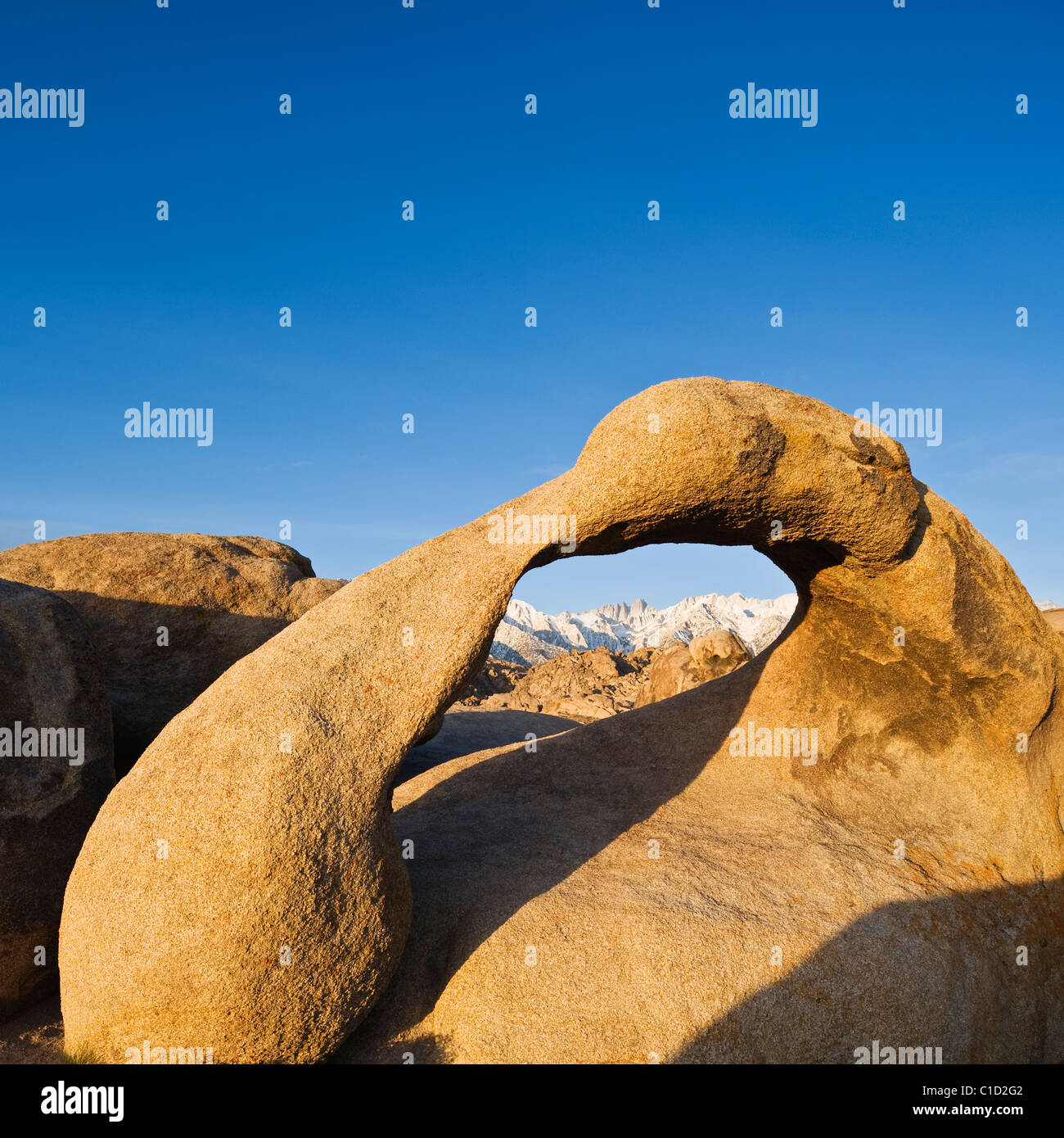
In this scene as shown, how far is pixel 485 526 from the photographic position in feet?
17.8

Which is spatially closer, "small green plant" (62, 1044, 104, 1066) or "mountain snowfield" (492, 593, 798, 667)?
"small green plant" (62, 1044, 104, 1066)

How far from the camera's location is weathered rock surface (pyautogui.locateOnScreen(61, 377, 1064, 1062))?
14.4 ft

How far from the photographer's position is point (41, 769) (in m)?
5.61

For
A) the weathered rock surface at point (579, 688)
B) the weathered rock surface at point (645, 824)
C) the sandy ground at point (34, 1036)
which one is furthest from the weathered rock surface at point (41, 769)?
the weathered rock surface at point (579, 688)

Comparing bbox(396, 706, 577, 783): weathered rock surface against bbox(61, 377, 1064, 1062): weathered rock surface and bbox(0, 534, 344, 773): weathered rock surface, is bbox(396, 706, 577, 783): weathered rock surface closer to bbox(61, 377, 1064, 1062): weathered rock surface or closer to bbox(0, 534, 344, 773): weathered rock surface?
bbox(0, 534, 344, 773): weathered rock surface

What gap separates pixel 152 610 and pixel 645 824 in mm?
4697

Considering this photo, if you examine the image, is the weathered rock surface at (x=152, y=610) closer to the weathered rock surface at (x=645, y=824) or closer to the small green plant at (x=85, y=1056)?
the weathered rock surface at (x=645, y=824)

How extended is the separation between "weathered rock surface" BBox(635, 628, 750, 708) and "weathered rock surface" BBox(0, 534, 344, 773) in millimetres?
8244

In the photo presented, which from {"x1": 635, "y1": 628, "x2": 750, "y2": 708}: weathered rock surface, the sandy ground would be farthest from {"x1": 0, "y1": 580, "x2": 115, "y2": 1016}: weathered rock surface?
{"x1": 635, "y1": 628, "x2": 750, "y2": 708}: weathered rock surface

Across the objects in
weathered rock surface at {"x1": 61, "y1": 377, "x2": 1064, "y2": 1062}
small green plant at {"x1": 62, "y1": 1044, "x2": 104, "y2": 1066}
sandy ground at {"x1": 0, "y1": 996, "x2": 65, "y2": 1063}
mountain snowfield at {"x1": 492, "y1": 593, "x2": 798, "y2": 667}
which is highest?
mountain snowfield at {"x1": 492, "y1": 593, "x2": 798, "y2": 667}

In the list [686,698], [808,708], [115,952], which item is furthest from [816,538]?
[115,952]

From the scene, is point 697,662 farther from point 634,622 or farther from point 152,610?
point 634,622

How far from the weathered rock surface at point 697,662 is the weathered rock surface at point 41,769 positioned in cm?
1018
